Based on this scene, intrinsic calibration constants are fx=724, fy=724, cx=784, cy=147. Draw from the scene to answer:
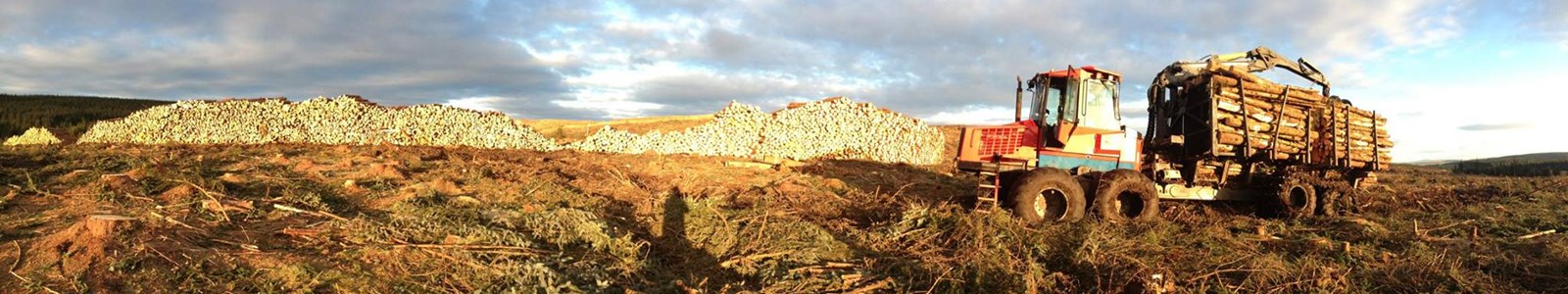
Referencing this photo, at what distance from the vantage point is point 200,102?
17297 millimetres

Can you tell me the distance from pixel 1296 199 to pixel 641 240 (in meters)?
9.31

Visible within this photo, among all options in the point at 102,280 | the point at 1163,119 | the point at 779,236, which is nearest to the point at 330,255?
the point at 102,280

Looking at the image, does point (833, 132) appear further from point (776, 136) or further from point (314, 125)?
point (314, 125)

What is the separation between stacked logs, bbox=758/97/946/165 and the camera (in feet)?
57.7

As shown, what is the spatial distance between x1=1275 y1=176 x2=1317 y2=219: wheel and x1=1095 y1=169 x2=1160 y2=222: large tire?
266cm

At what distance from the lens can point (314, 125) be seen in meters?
17.3

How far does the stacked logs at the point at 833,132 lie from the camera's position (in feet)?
57.7

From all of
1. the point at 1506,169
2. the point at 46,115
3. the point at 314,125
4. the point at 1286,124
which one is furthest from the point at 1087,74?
the point at 46,115

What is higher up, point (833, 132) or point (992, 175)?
point (833, 132)

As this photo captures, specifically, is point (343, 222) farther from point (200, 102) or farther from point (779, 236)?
point (200, 102)

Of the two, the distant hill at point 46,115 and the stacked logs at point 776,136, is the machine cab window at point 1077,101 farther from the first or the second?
the distant hill at point 46,115

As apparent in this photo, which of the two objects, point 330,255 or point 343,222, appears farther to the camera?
point 343,222

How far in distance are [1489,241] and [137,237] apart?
508 inches

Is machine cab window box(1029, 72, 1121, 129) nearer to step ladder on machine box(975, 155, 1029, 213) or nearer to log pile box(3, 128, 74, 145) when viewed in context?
step ladder on machine box(975, 155, 1029, 213)
